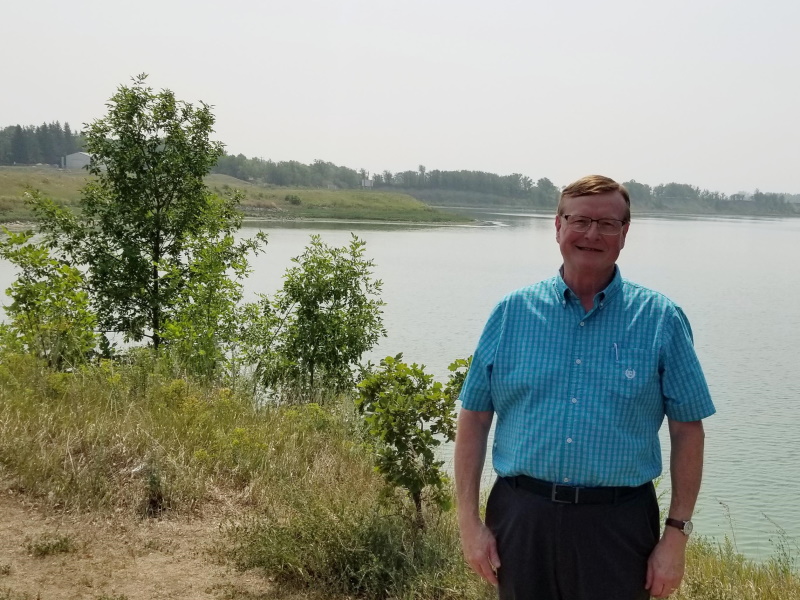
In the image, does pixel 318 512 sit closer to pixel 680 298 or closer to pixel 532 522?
pixel 532 522

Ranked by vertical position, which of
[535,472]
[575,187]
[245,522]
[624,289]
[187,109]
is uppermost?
[187,109]

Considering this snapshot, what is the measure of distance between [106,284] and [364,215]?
66535mm

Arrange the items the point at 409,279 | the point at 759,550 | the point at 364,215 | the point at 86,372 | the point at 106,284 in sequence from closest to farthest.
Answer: the point at 86,372
the point at 759,550
the point at 106,284
the point at 409,279
the point at 364,215

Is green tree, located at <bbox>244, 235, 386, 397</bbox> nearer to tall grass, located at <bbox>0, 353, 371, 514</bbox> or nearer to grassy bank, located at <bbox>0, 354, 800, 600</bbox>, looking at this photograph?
grassy bank, located at <bbox>0, 354, 800, 600</bbox>

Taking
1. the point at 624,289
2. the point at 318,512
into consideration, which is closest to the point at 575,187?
the point at 624,289

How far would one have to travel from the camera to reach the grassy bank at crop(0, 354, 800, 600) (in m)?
4.16

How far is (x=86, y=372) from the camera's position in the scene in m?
6.98

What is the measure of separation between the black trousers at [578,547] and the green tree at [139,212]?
1007 centimetres

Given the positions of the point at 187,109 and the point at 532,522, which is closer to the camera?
the point at 532,522

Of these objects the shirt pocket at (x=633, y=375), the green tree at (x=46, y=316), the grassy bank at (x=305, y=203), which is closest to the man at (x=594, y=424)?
the shirt pocket at (x=633, y=375)

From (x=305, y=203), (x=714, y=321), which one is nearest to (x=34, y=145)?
(x=305, y=203)

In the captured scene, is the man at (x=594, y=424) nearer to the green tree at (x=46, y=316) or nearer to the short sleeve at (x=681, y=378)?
the short sleeve at (x=681, y=378)

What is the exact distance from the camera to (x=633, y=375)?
8.09ft

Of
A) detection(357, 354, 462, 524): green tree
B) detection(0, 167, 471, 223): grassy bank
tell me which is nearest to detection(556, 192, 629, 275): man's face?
detection(357, 354, 462, 524): green tree
